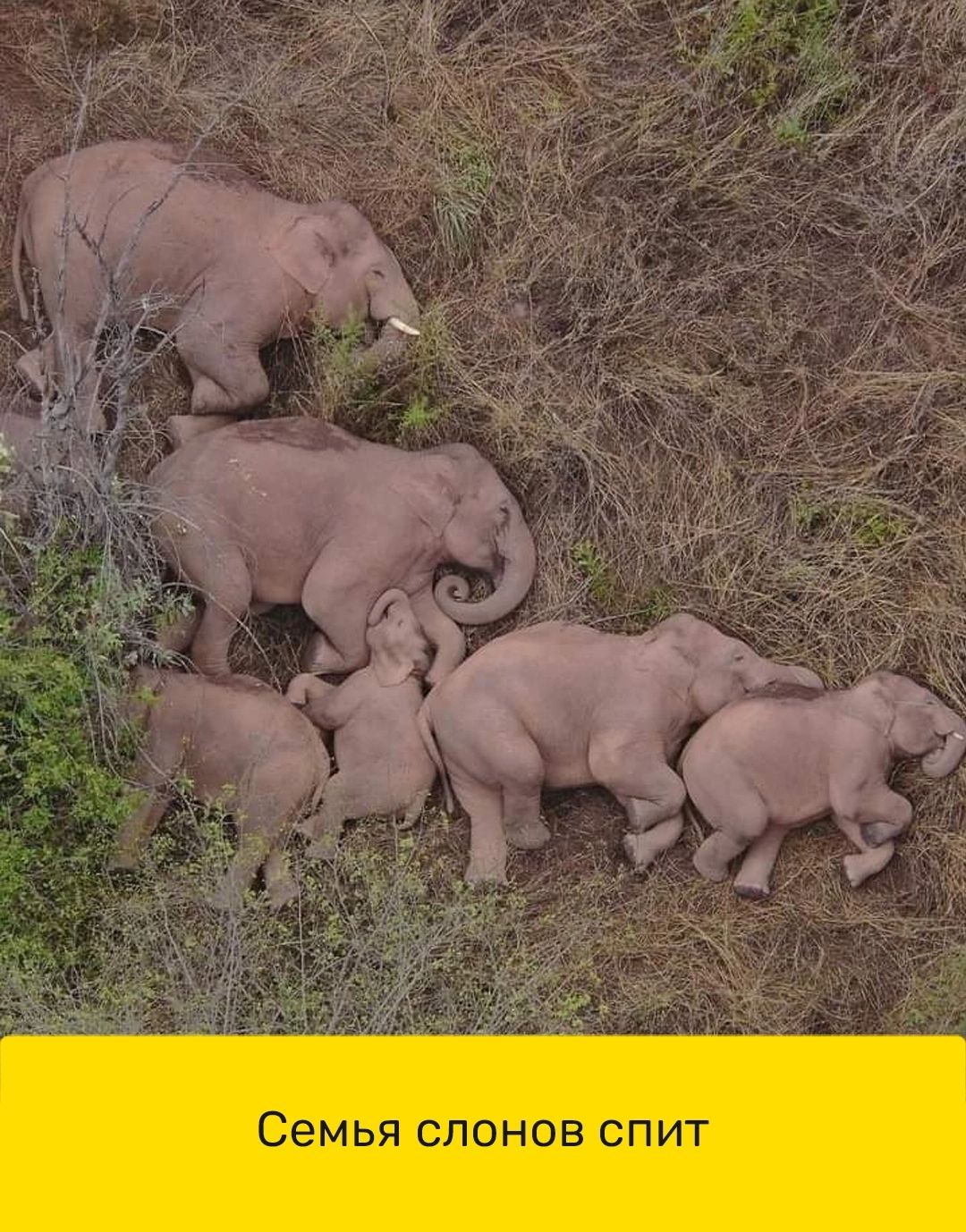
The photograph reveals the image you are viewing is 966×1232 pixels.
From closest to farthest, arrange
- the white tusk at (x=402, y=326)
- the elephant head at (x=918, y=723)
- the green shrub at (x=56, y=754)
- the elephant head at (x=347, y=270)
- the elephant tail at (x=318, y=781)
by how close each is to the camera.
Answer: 1. the green shrub at (x=56, y=754)
2. the elephant head at (x=918, y=723)
3. the elephant tail at (x=318, y=781)
4. the elephant head at (x=347, y=270)
5. the white tusk at (x=402, y=326)

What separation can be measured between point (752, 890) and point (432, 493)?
1.79 meters

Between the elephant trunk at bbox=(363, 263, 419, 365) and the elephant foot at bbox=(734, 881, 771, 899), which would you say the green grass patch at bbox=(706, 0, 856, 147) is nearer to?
the elephant trunk at bbox=(363, 263, 419, 365)

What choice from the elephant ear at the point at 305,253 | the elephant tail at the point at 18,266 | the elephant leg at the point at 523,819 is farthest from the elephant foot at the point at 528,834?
the elephant tail at the point at 18,266

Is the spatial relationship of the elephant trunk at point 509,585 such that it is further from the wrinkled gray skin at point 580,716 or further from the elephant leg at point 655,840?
the elephant leg at point 655,840

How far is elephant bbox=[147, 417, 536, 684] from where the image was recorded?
5.04 metres

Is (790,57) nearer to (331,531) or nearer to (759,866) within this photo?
(331,531)

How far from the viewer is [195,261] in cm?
517

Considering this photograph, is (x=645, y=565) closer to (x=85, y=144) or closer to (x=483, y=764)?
(x=483, y=764)

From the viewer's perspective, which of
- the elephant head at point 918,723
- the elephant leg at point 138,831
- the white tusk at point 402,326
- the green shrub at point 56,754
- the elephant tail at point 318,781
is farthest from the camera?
the white tusk at point 402,326

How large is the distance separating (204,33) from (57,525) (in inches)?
82.0

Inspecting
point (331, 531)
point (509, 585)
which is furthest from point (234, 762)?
point (509, 585)

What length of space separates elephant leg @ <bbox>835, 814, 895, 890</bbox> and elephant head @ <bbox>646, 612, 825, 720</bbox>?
51 cm

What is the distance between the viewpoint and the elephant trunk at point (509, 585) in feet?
17.3

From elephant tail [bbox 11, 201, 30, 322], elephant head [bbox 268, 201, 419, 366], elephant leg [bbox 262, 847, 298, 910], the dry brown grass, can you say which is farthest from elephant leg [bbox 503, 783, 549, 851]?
elephant tail [bbox 11, 201, 30, 322]
